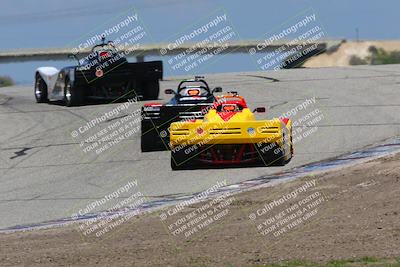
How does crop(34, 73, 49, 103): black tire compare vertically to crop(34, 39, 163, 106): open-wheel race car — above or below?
below

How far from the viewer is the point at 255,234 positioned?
9.81 metres

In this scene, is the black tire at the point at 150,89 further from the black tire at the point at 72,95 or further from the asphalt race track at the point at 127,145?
the black tire at the point at 72,95

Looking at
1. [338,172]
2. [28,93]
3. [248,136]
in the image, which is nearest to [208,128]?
[248,136]

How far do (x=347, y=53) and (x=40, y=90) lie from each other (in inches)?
1276

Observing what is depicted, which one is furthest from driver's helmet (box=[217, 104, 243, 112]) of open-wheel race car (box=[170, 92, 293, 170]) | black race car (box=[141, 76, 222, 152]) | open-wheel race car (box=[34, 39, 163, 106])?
open-wheel race car (box=[34, 39, 163, 106])

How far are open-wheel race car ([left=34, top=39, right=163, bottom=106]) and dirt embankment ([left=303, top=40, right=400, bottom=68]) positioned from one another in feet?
96.1

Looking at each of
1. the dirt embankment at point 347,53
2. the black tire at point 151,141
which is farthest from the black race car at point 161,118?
the dirt embankment at point 347,53

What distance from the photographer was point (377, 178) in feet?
39.1

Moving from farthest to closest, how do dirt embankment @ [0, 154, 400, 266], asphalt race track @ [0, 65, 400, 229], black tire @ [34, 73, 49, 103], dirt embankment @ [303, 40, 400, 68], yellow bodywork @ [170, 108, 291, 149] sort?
dirt embankment @ [303, 40, 400, 68] → black tire @ [34, 73, 49, 103] → yellow bodywork @ [170, 108, 291, 149] → asphalt race track @ [0, 65, 400, 229] → dirt embankment @ [0, 154, 400, 266]

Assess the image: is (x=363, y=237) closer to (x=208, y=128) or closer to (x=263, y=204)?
(x=263, y=204)

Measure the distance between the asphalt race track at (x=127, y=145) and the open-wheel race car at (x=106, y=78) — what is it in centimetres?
44

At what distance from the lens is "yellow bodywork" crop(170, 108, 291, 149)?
14547mm

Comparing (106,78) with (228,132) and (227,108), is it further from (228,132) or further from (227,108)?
(228,132)

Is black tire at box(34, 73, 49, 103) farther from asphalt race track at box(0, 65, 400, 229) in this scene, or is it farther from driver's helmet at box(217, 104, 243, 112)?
driver's helmet at box(217, 104, 243, 112)
